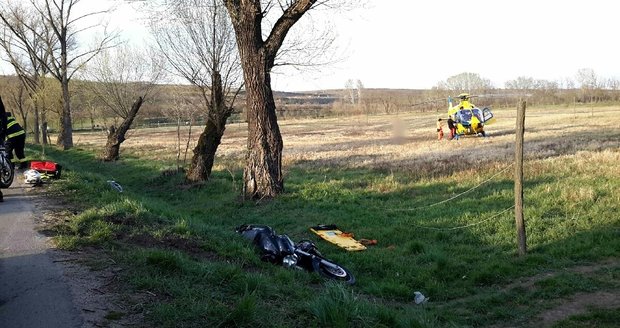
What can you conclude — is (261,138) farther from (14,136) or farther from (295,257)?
(295,257)

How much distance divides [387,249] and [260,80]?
6403mm

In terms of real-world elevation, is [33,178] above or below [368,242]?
above

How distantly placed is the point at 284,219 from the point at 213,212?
2376 mm

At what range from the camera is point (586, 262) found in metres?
8.23

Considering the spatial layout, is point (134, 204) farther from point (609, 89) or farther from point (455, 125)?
point (609, 89)

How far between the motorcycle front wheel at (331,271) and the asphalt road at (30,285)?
11.5ft

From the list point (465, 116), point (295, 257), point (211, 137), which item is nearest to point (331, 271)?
point (295, 257)

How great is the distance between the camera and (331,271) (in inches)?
301

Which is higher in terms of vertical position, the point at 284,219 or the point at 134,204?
the point at 134,204

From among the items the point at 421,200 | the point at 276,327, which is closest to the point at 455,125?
the point at 421,200

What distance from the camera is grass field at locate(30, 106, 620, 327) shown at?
4836mm

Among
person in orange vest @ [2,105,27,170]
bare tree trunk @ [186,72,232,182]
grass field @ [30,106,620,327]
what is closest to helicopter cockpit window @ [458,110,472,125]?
grass field @ [30,106,620,327]

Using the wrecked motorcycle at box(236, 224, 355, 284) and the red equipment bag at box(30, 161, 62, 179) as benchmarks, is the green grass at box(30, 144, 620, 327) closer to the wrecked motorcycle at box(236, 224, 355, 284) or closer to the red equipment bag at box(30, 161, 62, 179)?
the wrecked motorcycle at box(236, 224, 355, 284)

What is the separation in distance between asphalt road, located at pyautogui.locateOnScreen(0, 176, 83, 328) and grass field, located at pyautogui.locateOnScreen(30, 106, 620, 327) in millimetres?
391
